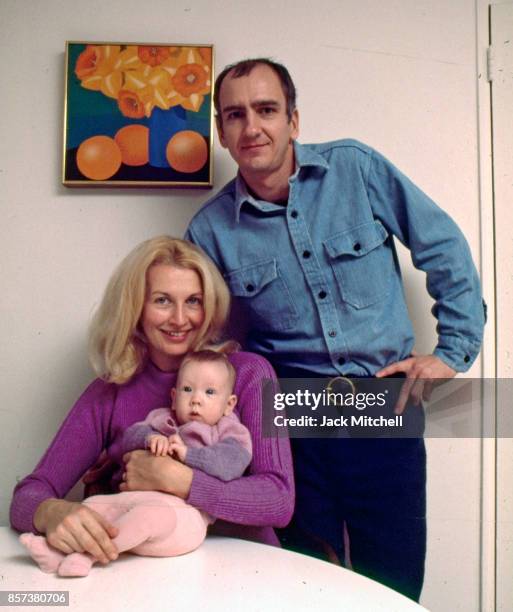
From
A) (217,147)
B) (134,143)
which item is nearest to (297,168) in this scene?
(217,147)

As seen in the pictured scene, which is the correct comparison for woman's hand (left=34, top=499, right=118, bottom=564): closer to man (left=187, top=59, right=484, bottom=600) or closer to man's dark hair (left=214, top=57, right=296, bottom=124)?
man (left=187, top=59, right=484, bottom=600)

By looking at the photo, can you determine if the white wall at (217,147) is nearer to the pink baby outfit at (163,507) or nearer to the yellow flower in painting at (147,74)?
the yellow flower in painting at (147,74)

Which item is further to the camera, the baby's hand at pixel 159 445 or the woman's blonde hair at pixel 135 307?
the woman's blonde hair at pixel 135 307

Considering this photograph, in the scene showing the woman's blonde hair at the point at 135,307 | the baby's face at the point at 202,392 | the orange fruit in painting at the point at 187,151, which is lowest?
the baby's face at the point at 202,392

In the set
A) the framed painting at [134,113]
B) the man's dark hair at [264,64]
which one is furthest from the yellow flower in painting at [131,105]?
the man's dark hair at [264,64]

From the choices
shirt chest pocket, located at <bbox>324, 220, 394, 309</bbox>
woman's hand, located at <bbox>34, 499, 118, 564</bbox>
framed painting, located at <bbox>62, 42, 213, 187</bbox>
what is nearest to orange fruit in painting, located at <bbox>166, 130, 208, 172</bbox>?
framed painting, located at <bbox>62, 42, 213, 187</bbox>

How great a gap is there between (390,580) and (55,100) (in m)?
0.90

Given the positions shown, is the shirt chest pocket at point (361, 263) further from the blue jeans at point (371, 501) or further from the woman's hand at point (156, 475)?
the woman's hand at point (156, 475)

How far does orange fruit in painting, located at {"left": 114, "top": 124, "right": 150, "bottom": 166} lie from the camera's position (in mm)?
950

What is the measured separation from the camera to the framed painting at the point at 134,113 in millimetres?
950

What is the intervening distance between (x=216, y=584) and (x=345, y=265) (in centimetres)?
46

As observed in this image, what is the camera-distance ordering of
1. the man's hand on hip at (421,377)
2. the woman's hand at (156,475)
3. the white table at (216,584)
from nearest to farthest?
the white table at (216,584), the woman's hand at (156,475), the man's hand on hip at (421,377)

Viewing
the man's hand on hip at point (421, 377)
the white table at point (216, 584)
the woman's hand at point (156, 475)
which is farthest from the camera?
the man's hand on hip at point (421, 377)

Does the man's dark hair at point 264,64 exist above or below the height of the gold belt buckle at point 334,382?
above
